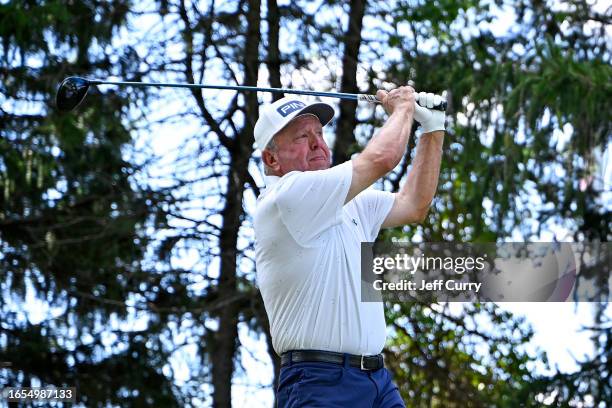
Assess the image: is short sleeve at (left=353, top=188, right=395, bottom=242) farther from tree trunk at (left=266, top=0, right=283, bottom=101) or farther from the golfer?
tree trunk at (left=266, top=0, right=283, bottom=101)

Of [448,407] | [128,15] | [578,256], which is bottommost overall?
[448,407]

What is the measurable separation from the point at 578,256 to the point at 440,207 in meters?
1.23

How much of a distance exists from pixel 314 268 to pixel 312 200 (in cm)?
24

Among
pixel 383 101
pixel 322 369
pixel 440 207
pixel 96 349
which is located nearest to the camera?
pixel 322 369

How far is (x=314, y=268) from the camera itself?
13.7 feet

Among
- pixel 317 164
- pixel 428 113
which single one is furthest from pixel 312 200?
pixel 428 113

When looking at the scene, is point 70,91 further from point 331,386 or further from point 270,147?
point 331,386

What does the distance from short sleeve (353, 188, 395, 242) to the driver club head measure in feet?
6.35

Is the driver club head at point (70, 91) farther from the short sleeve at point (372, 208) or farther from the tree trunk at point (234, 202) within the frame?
the tree trunk at point (234, 202)

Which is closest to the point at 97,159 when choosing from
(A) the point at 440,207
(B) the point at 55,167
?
(B) the point at 55,167

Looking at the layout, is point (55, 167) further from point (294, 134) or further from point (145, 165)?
point (294, 134)

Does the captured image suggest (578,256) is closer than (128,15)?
Yes

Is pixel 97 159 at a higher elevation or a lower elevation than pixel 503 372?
higher

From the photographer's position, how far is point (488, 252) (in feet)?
28.8
